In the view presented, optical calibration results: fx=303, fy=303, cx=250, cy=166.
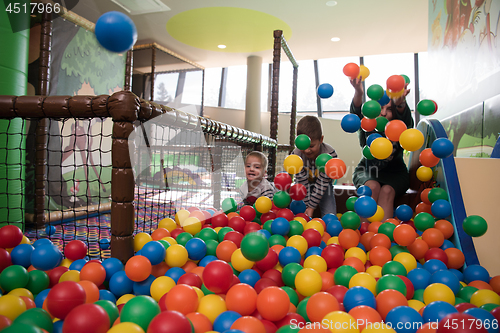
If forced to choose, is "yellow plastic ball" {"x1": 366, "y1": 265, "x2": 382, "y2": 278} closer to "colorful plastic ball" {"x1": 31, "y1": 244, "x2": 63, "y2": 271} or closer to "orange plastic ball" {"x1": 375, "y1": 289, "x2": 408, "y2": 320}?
"orange plastic ball" {"x1": 375, "y1": 289, "x2": 408, "y2": 320}

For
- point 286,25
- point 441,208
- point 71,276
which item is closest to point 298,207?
point 441,208

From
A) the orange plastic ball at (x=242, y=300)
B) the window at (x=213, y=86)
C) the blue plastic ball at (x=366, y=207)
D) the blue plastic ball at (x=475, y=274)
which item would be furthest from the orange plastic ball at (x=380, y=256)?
the window at (x=213, y=86)

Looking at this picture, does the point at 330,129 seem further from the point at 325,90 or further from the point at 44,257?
the point at 44,257

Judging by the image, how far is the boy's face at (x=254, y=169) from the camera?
81.8 inches

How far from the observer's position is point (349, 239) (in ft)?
4.30

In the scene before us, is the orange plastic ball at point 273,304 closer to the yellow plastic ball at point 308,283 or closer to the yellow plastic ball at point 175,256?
the yellow plastic ball at point 308,283

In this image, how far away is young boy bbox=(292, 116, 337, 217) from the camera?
1.78 metres

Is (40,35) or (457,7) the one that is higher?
(457,7)

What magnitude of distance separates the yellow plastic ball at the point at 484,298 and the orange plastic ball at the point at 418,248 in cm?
33

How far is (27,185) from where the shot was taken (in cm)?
238

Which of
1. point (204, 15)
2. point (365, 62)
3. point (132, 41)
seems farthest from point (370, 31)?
point (132, 41)

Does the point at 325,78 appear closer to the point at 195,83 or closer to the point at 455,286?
the point at 195,83

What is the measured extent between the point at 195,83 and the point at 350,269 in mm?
6111

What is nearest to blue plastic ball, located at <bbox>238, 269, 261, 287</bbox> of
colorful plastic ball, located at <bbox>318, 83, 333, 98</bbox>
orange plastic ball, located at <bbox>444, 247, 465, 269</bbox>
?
orange plastic ball, located at <bbox>444, 247, 465, 269</bbox>
